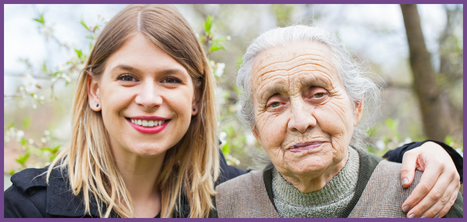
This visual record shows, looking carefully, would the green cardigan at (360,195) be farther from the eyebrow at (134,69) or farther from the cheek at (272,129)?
the eyebrow at (134,69)

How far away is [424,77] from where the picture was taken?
14.2 feet

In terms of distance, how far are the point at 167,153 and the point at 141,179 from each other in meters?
0.28

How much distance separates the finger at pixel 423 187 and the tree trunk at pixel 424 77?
294 cm

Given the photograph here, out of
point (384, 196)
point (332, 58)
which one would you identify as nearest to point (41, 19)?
point (332, 58)

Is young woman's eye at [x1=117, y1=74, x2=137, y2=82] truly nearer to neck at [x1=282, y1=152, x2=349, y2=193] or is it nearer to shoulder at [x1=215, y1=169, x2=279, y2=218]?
shoulder at [x1=215, y1=169, x2=279, y2=218]

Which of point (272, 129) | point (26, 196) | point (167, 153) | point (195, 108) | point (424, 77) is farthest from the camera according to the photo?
point (424, 77)

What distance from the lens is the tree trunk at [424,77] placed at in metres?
4.26

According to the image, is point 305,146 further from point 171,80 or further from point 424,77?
point 424,77

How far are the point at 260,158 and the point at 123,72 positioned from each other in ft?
3.60

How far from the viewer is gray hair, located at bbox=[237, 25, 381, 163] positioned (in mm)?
1962

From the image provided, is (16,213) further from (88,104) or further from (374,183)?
(374,183)

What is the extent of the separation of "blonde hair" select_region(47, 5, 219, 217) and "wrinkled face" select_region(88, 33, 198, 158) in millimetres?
77

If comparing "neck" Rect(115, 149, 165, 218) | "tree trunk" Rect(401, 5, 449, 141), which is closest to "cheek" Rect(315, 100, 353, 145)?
"neck" Rect(115, 149, 165, 218)

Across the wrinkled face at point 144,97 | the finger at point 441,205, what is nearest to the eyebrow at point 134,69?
the wrinkled face at point 144,97
